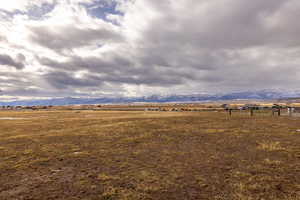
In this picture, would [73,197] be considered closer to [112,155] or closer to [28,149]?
[112,155]

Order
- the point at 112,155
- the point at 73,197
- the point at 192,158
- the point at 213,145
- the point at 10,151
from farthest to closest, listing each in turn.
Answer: the point at 213,145
the point at 10,151
the point at 112,155
the point at 192,158
the point at 73,197

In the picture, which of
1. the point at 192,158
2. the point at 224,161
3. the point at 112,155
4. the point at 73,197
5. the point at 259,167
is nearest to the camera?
the point at 73,197

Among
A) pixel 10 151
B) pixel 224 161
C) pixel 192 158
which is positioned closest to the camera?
pixel 224 161

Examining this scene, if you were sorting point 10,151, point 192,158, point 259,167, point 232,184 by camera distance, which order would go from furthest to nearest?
point 10,151 → point 192,158 → point 259,167 → point 232,184

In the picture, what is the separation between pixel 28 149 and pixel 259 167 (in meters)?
15.8

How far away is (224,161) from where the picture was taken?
398 inches

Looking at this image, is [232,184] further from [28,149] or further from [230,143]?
[28,149]

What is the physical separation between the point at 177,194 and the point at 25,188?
6.27 metres

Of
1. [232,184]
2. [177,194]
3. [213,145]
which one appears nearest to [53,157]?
[177,194]

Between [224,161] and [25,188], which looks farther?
[224,161]

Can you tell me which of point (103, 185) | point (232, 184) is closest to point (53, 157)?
point (103, 185)

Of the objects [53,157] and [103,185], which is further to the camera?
[53,157]

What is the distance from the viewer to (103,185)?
7.34 metres

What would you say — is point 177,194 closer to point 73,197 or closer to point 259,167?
point 73,197
